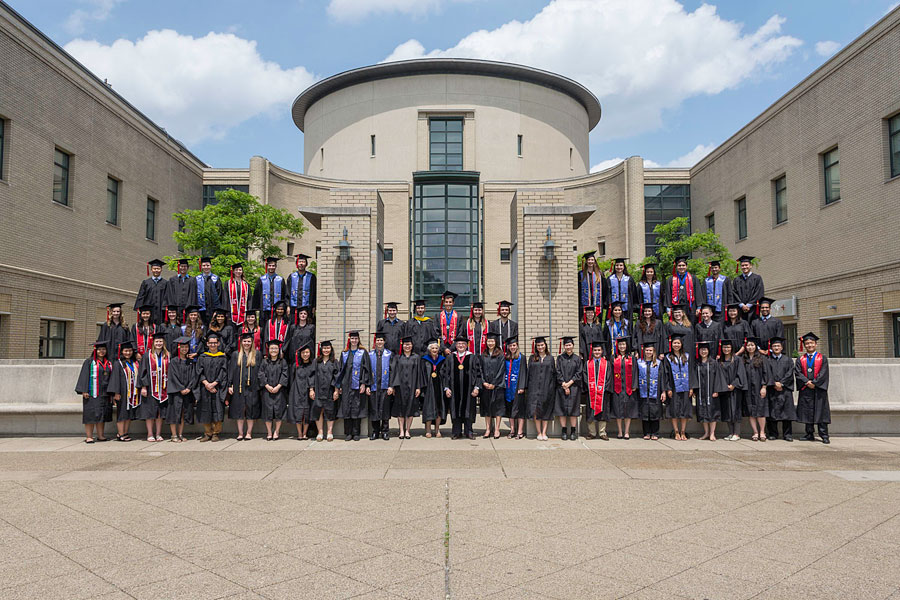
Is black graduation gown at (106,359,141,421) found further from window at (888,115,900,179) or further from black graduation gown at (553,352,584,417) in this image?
window at (888,115,900,179)

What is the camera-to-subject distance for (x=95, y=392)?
996 cm

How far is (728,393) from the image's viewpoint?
10.3 metres

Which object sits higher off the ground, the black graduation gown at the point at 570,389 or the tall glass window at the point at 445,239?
the tall glass window at the point at 445,239

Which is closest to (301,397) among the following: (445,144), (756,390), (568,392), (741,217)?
(568,392)

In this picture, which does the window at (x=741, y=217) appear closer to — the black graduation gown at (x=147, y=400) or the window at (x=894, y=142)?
the window at (x=894, y=142)

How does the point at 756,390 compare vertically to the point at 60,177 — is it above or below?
below

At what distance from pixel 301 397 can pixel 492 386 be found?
300cm

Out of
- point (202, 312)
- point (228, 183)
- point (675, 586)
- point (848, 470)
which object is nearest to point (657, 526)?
point (675, 586)

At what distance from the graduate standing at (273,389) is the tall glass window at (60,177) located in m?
16.9

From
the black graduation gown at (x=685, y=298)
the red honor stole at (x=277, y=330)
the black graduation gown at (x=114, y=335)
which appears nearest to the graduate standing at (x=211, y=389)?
the red honor stole at (x=277, y=330)

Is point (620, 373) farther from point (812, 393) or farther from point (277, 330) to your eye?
point (277, 330)

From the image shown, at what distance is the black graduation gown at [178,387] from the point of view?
33.1 ft

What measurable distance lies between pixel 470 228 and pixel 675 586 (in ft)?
79.7

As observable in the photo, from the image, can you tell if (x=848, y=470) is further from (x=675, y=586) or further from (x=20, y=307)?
(x=20, y=307)
